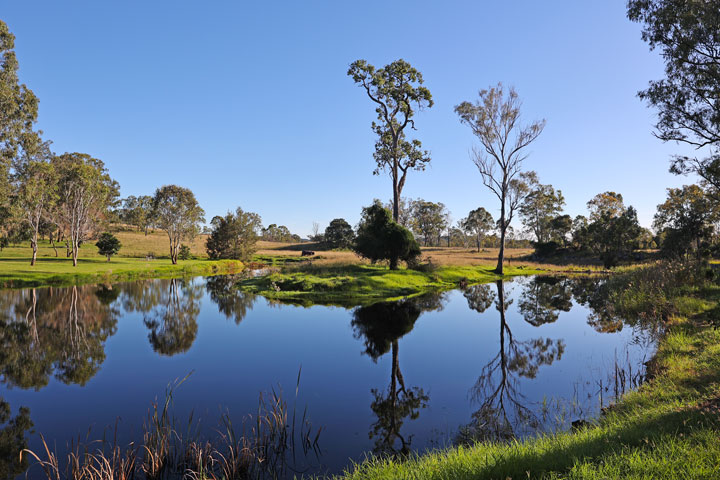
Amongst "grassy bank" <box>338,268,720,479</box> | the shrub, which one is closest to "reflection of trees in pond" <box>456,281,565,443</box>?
"grassy bank" <box>338,268,720,479</box>

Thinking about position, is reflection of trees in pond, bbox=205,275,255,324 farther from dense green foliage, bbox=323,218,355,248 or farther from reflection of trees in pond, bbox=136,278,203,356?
dense green foliage, bbox=323,218,355,248

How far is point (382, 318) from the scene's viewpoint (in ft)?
59.4

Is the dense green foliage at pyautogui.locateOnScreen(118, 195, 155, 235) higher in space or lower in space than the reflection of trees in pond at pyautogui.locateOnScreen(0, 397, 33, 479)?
higher

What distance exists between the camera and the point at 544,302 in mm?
23844

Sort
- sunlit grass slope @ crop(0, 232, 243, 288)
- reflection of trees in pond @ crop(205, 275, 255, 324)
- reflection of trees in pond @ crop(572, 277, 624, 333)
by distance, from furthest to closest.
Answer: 1. sunlit grass slope @ crop(0, 232, 243, 288)
2. reflection of trees in pond @ crop(205, 275, 255, 324)
3. reflection of trees in pond @ crop(572, 277, 624, 333)

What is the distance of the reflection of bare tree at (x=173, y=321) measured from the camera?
46.6 feet

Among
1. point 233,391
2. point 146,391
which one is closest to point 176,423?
point 233,391

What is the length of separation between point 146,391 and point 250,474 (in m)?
5.21

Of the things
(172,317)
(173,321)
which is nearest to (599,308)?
(173,321)

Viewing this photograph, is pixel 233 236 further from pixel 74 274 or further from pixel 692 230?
pixel 692 230

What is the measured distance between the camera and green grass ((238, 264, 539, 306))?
24.6m

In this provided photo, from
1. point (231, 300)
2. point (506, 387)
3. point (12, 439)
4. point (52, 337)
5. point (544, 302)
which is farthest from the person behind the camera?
point (231, 300)

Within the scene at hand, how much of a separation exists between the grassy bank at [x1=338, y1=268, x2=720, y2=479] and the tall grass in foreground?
5.25 feet

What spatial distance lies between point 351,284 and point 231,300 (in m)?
8.70
